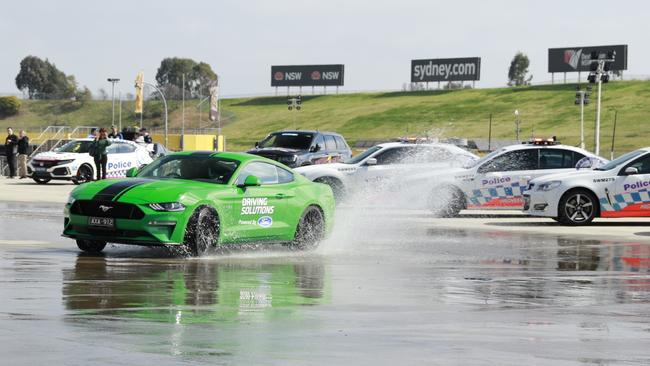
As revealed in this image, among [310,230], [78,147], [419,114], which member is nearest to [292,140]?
[78,147]

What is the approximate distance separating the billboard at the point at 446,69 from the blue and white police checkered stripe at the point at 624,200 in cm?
12924

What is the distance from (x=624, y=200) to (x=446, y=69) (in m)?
133

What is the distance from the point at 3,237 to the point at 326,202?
4.46 m

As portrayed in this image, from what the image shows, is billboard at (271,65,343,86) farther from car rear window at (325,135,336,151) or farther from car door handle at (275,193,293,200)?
car door handle at (275,193,293,200)

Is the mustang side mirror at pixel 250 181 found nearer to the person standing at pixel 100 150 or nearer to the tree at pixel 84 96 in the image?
the person standing at pixel 100 150

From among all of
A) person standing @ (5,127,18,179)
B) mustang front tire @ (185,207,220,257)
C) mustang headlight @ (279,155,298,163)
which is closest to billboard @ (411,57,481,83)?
person standing @ (5,127,18,179)

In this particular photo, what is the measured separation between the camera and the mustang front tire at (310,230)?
1727 cm

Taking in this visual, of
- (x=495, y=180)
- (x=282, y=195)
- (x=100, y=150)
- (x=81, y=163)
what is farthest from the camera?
A: (x=81, y=163)

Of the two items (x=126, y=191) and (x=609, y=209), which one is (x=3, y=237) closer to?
(x=126, y=191)

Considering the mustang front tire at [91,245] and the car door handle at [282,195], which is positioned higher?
the car door handle at [282,195]

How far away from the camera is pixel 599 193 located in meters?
24.2

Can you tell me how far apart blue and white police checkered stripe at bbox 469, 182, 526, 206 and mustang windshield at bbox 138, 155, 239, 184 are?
10.4 m

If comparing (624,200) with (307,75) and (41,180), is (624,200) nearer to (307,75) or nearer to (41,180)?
(41,180)

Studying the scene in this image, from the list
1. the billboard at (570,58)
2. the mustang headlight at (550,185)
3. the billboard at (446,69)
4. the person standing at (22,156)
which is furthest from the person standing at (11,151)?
the billboard at (446,69)
